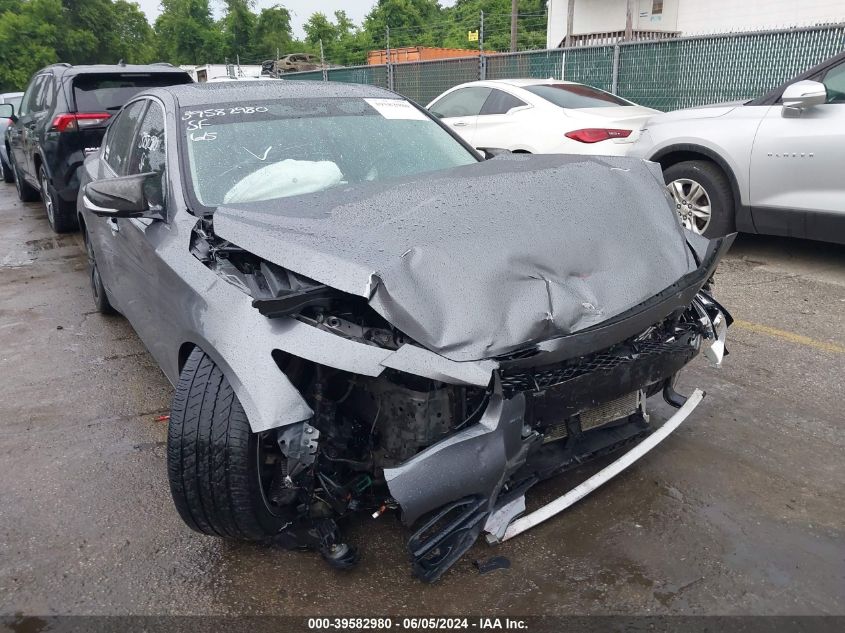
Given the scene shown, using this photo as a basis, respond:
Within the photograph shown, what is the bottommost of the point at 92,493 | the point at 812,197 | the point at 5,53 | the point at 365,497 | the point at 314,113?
the point at 92,493

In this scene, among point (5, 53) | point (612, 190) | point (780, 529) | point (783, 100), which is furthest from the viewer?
point (5, 53)

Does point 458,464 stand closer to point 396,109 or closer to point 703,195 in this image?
point 396,109

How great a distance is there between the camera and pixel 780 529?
2.58 m

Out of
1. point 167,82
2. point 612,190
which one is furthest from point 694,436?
point 167,82

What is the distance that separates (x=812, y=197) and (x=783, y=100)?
772 millimetres

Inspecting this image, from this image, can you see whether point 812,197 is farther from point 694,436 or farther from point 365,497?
point 365,497

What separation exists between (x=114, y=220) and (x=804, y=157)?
16.1 feet

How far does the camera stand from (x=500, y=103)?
25.4 feet

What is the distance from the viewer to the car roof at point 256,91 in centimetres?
363

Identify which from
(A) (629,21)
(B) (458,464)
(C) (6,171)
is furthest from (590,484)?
(A) (629,21)

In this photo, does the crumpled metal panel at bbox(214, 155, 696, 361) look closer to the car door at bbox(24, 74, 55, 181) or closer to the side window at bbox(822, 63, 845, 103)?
the side window at bbox(822, 63, 845, 103)

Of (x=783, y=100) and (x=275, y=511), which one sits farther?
(x=783, y=100)

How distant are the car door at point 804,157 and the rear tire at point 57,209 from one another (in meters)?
7.29

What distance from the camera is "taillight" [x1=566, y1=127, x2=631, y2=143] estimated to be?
6727 millimetres
